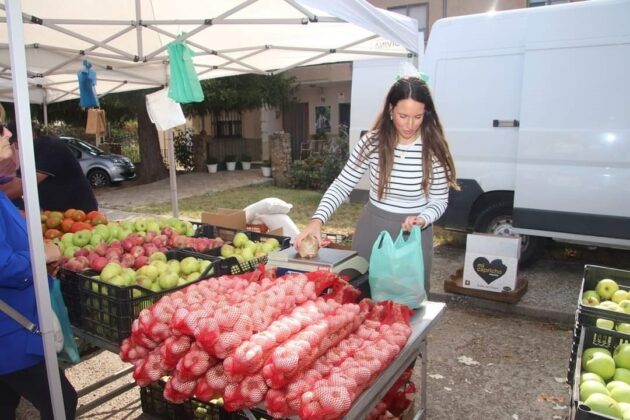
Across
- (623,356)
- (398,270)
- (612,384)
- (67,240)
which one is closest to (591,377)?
(612,384)

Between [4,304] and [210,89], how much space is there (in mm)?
12393

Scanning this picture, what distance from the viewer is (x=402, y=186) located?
2.68 meters

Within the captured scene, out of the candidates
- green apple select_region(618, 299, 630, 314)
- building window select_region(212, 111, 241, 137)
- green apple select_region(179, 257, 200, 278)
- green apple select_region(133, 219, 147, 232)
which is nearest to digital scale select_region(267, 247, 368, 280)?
green apple select_region(179, 257, 200, 278)

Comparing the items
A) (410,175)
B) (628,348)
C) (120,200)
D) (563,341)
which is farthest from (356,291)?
(120,200)

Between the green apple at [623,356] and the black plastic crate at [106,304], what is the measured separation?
6.26ft

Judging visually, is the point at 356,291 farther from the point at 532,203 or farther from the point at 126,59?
the point at 126,59

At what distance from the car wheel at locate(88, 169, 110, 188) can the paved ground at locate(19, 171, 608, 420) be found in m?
11.2

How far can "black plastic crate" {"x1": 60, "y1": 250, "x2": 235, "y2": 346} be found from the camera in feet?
7.42

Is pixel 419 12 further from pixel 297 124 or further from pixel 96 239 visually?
pixel 96 239

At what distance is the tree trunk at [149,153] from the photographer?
14586 millimetres

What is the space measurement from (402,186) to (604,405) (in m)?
1.42

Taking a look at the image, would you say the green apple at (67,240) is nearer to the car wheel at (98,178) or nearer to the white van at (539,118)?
the white van at (539,118)

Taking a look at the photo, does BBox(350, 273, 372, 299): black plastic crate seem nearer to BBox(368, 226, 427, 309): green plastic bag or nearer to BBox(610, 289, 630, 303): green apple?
BBox(368, 226, 427, 309): green plastic bag

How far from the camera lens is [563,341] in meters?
4.27
